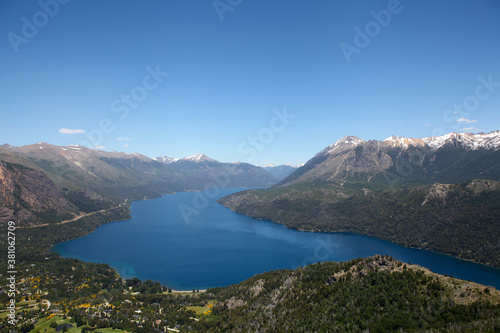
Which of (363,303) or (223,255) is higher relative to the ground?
(363,303)

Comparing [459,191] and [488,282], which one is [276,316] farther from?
[459,191]

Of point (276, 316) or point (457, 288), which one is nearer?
point (457, 288)

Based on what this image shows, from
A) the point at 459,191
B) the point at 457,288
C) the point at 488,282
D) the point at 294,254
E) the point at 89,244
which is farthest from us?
the point at 459,191

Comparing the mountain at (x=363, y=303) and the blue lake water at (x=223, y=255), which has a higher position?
the mountain at (x=363, y=303)

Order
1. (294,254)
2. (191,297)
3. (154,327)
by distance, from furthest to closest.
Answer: (294,254)
(191,297)
(154,327)

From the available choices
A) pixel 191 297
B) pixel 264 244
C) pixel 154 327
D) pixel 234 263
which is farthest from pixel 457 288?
pixel 264 244

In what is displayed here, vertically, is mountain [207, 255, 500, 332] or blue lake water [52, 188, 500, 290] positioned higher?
mountain [207, 255, 500, 332]

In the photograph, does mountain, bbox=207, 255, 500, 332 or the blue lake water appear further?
the blue lake water

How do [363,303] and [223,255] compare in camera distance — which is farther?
[223,255]

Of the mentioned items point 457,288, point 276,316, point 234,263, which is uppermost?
point 457,288

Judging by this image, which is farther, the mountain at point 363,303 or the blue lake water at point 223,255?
the blue lake water at point 223,255

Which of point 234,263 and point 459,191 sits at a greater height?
point 459,191
